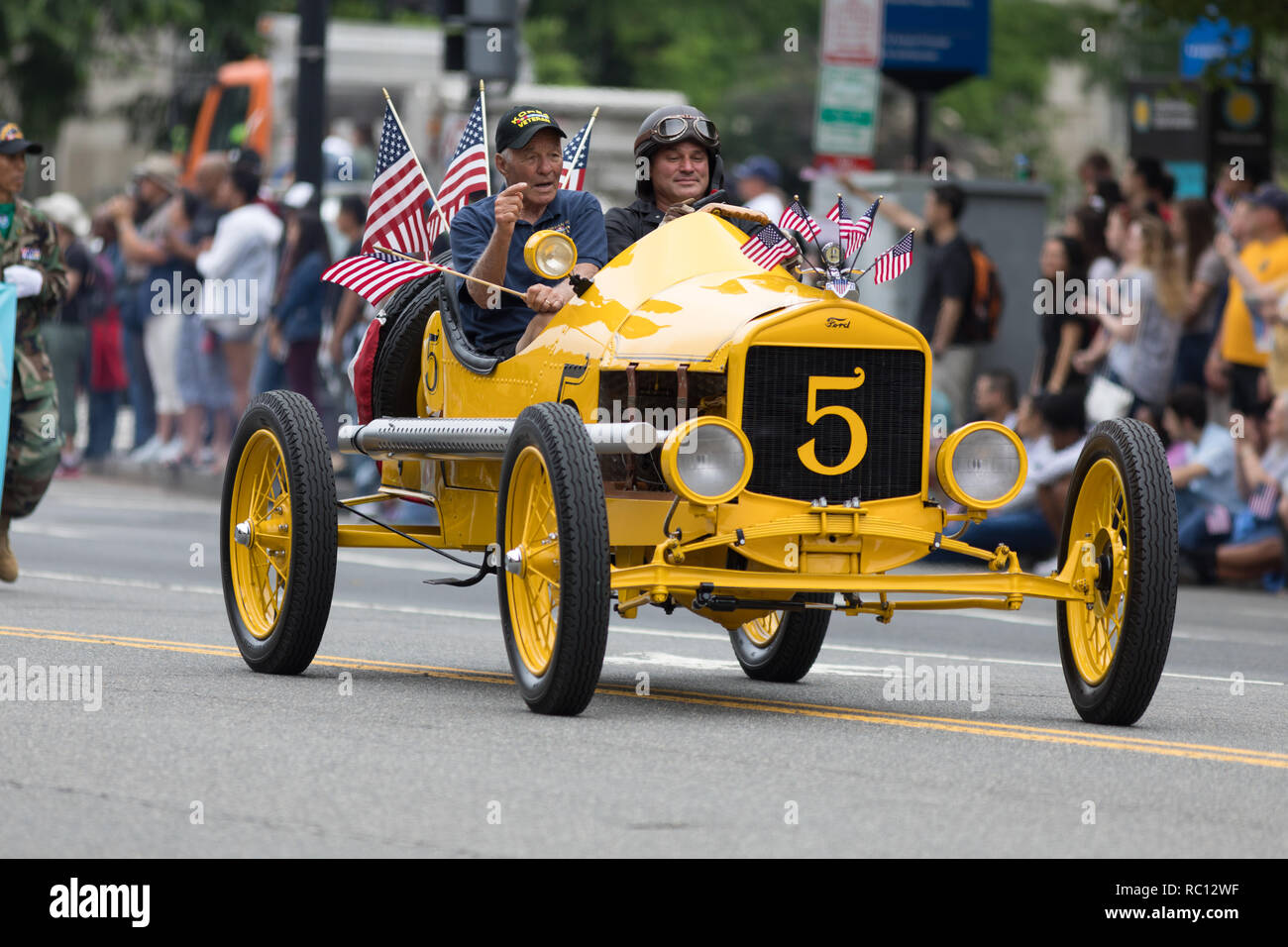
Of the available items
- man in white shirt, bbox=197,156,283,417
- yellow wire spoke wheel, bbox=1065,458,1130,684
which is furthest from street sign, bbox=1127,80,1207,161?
yellow wire spoke wheel, bbox=1065,458,1130,684

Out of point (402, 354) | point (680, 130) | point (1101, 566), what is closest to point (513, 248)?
point (680, 130)

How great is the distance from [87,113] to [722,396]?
115ft

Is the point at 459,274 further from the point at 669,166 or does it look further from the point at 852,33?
the point at 852,33

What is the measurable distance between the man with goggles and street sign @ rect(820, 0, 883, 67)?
32.7 ft

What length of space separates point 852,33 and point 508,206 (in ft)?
35.2

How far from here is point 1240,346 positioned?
16.0 m

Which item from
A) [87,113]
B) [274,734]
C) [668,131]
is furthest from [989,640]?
[87,113]

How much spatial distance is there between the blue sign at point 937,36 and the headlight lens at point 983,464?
39.6 ft

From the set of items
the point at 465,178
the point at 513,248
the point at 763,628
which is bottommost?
the point at 763,628

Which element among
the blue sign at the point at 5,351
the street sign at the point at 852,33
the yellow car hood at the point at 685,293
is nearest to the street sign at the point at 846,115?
the street sign at the point at 852,33

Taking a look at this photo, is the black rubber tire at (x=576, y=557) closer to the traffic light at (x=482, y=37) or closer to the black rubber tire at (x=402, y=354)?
the black rubber tire at (x=402, y=354)

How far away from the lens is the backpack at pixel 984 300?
1805 cm

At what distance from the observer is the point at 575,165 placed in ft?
35.0

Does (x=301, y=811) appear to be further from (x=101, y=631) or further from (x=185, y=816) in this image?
(x=101, y=631)
